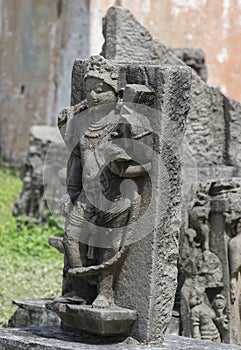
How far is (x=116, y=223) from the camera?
5055mm

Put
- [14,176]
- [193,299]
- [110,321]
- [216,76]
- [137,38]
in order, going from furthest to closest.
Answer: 1. [14,176]
2. [216,76]
3. [137,38]
4. [193,299]
5. [110,321]

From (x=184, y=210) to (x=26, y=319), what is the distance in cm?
145

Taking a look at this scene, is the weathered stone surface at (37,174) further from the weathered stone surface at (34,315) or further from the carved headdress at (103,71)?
the carved headdress at (103,71)

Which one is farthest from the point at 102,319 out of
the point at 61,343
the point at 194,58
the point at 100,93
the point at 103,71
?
the point at 194,58

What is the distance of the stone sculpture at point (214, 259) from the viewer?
21.7ft

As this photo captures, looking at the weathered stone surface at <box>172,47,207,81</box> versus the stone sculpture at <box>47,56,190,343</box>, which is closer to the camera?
the stone sculpture at <box>47,56,190,343</box>

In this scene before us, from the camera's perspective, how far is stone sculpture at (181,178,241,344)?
661 centimetres

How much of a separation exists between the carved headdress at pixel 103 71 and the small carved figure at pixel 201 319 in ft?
6.58

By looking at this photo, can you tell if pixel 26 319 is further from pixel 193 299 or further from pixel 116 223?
pixel 116 223

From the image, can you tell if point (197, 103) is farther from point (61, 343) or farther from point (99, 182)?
point (61, 343)

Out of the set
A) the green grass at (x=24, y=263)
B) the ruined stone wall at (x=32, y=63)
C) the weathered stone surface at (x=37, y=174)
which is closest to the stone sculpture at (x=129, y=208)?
the green grass at (x=24, y=263)

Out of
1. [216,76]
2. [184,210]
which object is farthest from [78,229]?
[216,76]

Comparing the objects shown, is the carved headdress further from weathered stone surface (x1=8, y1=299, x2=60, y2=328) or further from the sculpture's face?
weathered stone surface (x1=8, y1=299, x2=60, y2=328)

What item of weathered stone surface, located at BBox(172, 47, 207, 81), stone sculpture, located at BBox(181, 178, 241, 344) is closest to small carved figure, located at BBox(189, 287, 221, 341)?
stone sculpture, located at BBox(181, 178, 241, 344)
